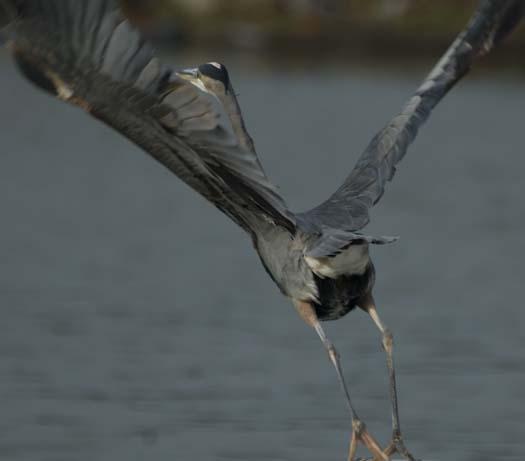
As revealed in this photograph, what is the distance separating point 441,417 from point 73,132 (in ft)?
62.8

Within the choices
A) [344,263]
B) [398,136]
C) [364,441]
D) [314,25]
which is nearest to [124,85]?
[344,263]

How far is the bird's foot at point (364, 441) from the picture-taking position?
6.86 m

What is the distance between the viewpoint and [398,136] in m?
8.21

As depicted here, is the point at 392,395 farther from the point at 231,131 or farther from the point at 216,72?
the point at 216,72

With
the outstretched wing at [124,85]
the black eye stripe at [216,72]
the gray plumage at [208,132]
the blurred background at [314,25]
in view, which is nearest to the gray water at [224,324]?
the gray plumage at [208,132]

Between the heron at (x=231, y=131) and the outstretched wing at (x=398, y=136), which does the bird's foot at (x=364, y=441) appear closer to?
the heron at (x=231, y=131)

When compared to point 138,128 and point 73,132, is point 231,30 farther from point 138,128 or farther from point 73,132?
point 138,128

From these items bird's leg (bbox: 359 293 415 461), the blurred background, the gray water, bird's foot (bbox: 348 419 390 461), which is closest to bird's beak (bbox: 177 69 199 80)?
bird's leg (bbox: 359 293 415 461)

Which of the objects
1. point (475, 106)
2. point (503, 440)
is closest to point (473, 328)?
point (503, 440)

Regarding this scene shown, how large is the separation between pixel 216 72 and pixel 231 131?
760 millimetres

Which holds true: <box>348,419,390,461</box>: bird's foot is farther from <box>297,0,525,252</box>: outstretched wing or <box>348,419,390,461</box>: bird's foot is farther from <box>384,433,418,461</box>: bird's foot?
<box>297,0,525,252</box>: outstretched wing

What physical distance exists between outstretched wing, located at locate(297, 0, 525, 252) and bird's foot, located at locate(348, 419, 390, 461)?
0.89m

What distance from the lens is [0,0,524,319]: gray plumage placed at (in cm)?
577

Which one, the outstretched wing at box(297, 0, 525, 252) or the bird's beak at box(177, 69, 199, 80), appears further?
the bird's beak at box(177, 69, 199, 80)
